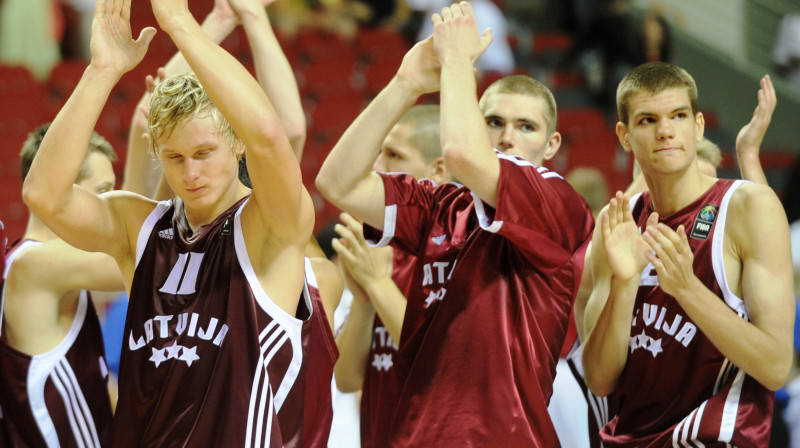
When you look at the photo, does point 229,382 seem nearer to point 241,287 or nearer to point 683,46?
point 241,287

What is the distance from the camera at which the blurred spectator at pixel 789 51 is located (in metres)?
13.4

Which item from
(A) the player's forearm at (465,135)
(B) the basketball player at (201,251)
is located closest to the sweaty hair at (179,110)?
(B) the basketball player at (201,251)

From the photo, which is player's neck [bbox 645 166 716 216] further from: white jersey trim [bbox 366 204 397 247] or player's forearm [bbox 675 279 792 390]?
white jersey trim [bbox 366 204 397 247]

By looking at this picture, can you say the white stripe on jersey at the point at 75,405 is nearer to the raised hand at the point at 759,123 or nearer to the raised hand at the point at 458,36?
the raised hand at the point at 458,36

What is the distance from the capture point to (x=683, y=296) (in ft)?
12.2

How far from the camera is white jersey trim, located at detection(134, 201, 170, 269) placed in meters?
3.25

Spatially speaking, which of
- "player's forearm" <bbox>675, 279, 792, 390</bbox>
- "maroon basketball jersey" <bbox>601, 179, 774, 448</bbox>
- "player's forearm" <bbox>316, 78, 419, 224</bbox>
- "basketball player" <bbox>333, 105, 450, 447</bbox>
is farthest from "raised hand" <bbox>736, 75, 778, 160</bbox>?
"player's forearm" <bbox>316, 78, 419, 224</bbox>

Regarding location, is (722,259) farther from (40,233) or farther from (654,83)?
(40,233)

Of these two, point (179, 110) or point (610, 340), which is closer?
point (179, 110)

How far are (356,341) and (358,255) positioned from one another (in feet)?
1.82

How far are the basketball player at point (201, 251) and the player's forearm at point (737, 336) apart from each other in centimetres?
149

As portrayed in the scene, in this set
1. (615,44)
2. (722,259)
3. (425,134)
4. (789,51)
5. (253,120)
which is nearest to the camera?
(253,120)

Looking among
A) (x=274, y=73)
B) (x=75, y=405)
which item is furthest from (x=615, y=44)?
(x=75, y=405)

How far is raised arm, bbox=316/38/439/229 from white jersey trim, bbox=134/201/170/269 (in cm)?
71
